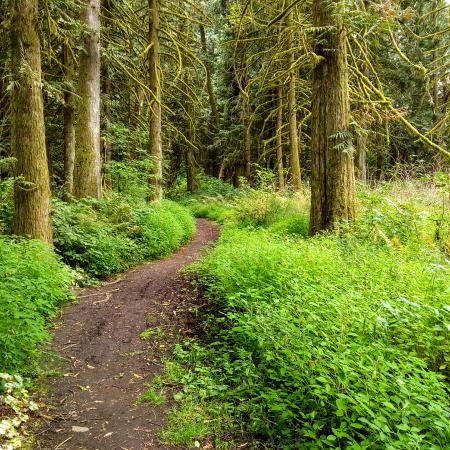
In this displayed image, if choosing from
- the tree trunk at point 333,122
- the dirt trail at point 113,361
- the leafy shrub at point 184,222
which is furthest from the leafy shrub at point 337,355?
the leafy shrub at point 184,222

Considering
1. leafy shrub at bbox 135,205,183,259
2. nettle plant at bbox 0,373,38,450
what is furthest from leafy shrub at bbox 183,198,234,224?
nettle plant at bbox 0,373,38,450

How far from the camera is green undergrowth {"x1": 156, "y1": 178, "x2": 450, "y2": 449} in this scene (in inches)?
91.4

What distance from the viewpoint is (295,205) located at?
10820 mm

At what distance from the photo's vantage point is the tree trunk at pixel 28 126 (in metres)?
6.22

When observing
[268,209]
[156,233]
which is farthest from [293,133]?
[156,233]

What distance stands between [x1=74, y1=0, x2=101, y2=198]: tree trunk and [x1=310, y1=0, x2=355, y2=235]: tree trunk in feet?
18.7

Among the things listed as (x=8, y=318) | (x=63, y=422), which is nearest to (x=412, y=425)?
(x=63, y=422)

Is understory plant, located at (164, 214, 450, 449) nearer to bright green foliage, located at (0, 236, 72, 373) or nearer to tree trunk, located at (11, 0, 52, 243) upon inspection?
bright green foliage, located at (0, 236, 72, 373)

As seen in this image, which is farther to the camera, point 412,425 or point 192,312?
point 192,312

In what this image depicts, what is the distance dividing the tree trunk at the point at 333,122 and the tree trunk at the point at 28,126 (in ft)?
16.8

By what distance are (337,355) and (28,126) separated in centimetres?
622

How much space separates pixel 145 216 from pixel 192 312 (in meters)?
5.21

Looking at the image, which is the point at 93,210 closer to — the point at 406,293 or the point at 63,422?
the point at 63,422

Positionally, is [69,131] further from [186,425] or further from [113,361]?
[186,425]
